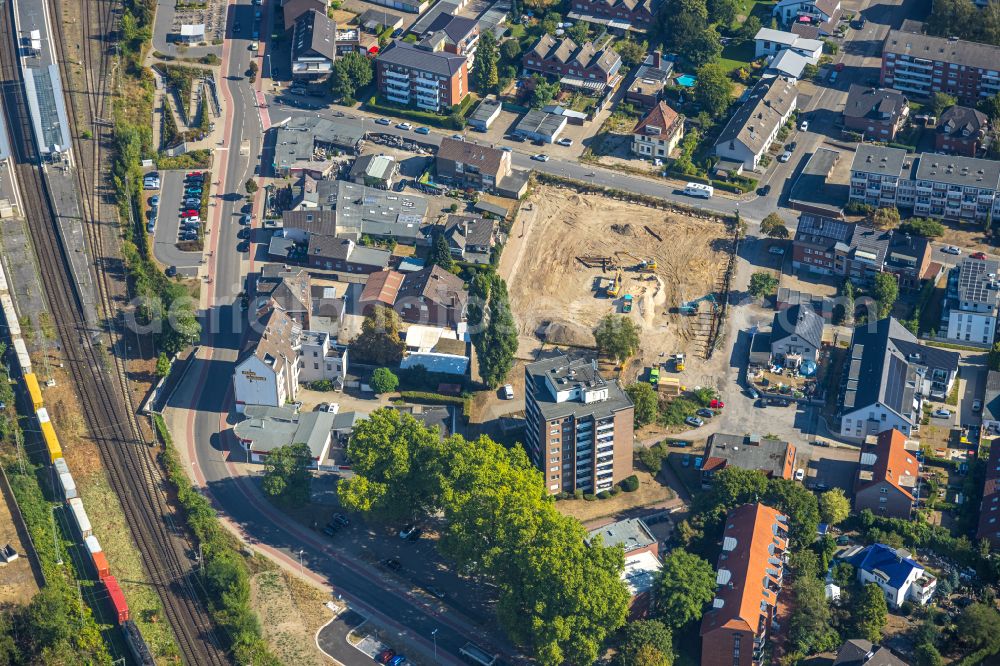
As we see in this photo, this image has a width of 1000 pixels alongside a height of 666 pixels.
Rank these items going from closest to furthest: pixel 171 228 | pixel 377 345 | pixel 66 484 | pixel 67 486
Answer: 1. pixel 67 486
2. pixel 66 484
3. pixel 377 345
4. pixel 171 228

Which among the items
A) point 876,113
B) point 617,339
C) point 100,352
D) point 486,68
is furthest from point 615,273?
point 100,352

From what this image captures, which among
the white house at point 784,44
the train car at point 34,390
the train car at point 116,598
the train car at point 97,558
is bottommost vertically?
the train car at point 116,598

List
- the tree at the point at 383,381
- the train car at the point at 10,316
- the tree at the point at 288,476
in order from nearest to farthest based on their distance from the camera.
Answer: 1. the tree at the point at 288,476
2. the tree at the point at 383,381
3. the train car at the point at 10,316

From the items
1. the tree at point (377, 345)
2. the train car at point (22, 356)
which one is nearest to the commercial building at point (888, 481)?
the tree at point (377, 345)

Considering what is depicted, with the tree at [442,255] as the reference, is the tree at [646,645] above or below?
below

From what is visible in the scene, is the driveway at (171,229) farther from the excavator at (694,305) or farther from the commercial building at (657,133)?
the commercial building at (657,133)

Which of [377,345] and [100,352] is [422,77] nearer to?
[377,345]

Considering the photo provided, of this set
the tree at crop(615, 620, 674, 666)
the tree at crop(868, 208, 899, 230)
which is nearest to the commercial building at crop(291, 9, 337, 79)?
the tree at crop(868, 208, 899, 230)

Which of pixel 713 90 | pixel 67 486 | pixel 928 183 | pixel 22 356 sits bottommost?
pixel 67 486
